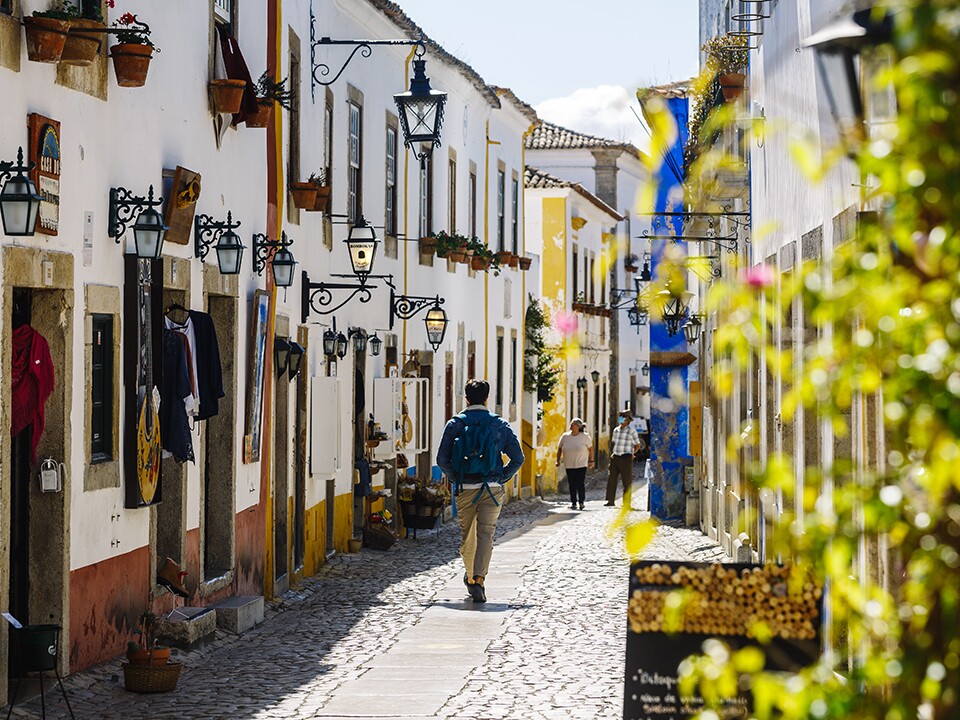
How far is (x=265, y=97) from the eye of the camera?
1456 centimetres

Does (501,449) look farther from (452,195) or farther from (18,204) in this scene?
(452,195)

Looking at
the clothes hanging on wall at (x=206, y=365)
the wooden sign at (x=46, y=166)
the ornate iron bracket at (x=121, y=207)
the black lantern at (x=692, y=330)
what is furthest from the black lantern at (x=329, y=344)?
the wooden sign at (x=46, y=166)

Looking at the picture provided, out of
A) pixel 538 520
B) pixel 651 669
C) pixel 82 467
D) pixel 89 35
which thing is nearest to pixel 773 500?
pixel 82 467

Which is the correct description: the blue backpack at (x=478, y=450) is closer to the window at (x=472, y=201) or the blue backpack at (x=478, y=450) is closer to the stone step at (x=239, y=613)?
the stone step at (x=239, y=613)

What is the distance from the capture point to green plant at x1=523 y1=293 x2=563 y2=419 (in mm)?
37188

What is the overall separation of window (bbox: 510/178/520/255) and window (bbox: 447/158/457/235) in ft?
21.2

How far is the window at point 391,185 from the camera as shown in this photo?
23.1 metres

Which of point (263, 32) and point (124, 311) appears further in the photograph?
point (263, 32)

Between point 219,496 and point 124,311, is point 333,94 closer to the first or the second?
point 219,496

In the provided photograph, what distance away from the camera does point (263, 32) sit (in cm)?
1553

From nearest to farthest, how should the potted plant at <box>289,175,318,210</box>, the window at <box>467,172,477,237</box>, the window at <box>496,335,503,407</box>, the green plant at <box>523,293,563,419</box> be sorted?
the potted plant at <box>289,175,318,210</box>
the window at <box>467,172,477,237</box>
the window at <box>496,335,503,407</box>
the green plant at <box>523,293,563,419</box>

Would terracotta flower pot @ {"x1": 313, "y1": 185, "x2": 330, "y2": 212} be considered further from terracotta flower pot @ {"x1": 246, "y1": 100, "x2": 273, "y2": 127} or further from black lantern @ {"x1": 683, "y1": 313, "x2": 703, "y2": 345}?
black lantern @ {"x1": 683, "y1": 313, "x2": 703, "y2": 345}

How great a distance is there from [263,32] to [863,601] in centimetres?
1327

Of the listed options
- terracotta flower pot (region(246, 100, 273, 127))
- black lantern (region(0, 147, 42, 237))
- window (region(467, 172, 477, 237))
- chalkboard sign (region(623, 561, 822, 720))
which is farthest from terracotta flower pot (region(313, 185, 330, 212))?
window (region(467, 172, 477, 237))
